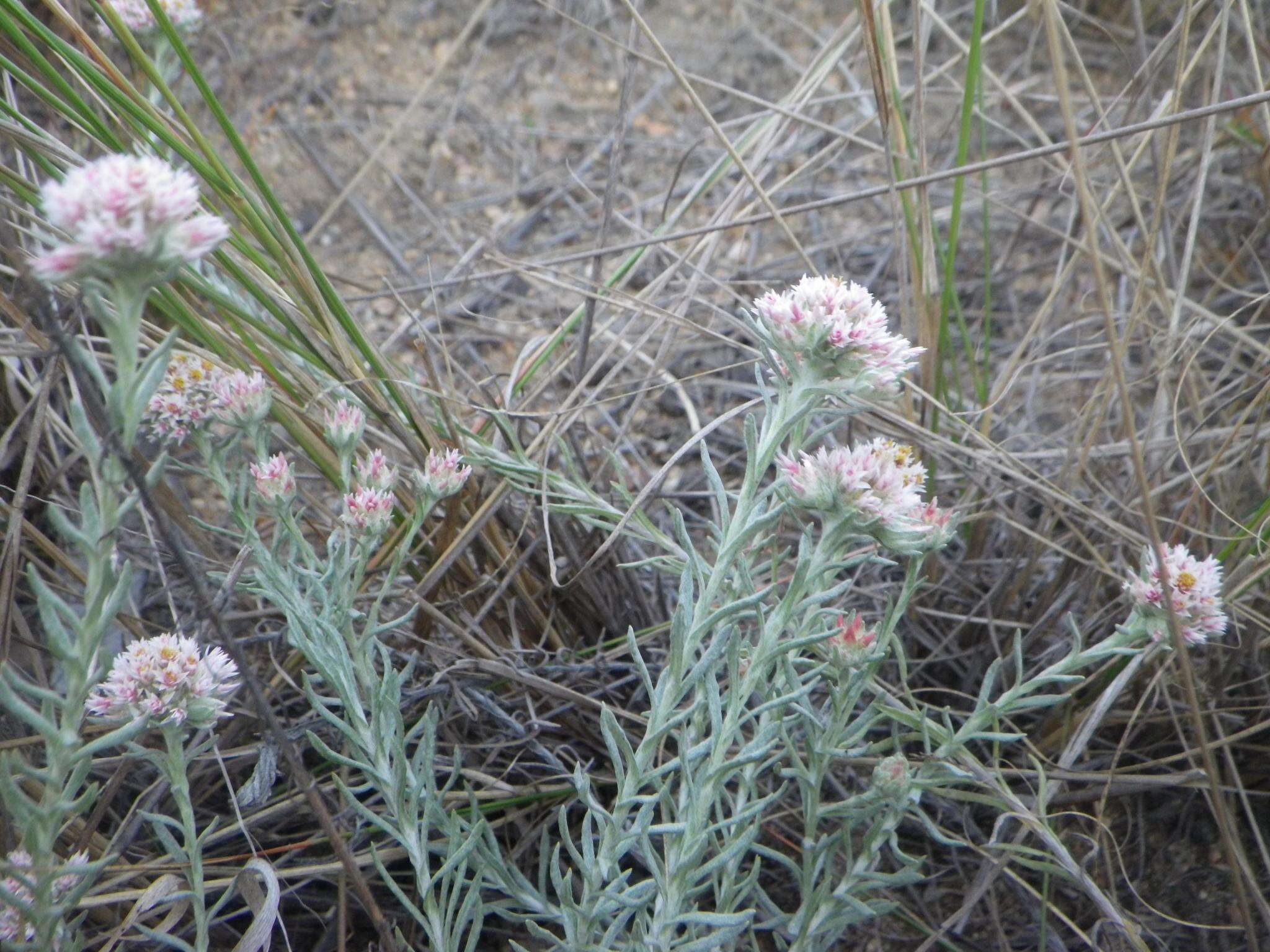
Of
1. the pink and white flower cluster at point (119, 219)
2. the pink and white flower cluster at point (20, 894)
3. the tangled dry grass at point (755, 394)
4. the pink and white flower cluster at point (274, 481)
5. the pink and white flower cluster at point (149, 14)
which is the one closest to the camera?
the pink and white flower cluster at point (119, 219)

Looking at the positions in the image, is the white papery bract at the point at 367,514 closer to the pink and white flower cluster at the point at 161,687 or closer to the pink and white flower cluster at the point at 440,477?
the pink and white flower cluster at the point at 440,477

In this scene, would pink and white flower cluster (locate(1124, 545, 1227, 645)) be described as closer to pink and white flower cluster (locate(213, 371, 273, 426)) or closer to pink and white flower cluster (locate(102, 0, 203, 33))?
pink and white flower cluster (locate(213, 371, 273, 426))

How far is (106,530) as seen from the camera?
777 millimetres

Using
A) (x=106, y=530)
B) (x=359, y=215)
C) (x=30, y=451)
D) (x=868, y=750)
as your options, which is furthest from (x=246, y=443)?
(x=868, y=750)

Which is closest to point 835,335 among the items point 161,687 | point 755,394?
point 161,687

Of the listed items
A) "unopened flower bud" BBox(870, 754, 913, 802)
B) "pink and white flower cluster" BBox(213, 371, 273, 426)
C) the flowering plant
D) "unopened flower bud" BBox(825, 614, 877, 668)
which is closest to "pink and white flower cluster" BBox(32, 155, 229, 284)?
the flowering plant

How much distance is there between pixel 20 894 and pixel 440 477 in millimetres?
594

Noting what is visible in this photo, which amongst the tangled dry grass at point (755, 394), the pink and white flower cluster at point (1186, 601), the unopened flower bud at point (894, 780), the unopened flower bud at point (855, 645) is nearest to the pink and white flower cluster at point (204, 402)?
the tangled dry grass at point (755, 394)

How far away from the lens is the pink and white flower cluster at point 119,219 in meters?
0.71

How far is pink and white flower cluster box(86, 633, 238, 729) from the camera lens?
0.98 m

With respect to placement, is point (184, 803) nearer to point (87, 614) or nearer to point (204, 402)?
point (87, 614)

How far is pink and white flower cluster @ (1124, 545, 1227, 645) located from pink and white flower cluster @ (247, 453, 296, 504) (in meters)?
0.99

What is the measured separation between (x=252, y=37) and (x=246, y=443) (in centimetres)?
131

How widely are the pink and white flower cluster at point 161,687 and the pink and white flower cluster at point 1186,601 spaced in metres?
1.02
